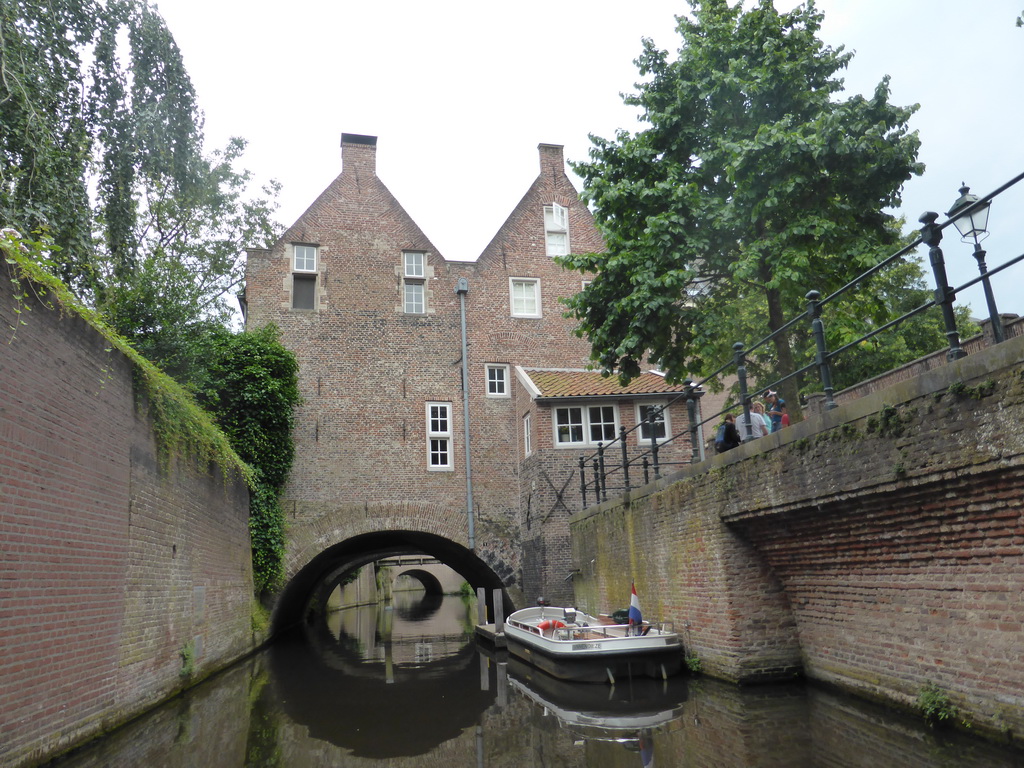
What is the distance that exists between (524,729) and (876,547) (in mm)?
3574

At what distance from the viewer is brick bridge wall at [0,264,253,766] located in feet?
18.7

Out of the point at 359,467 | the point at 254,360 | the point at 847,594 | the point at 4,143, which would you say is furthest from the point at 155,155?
the point at 847,594

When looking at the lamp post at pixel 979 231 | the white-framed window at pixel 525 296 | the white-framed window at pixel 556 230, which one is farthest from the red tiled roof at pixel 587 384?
the lamp post at pixel 979 231

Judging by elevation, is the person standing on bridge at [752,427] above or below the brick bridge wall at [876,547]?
above

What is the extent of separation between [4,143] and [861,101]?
11.3 meters

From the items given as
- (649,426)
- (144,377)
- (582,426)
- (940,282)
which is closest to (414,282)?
(582,426)

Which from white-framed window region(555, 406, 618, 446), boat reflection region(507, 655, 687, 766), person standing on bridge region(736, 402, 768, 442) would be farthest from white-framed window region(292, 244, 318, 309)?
person standing on bridge region(736, 402, 768, 442)

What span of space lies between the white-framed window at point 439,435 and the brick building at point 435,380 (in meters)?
0.04

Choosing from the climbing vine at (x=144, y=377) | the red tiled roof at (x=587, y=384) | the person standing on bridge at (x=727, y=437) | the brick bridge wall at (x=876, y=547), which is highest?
the red tiled roof at (x=587, y=384)

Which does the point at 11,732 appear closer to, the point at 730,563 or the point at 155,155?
the point at 730,563

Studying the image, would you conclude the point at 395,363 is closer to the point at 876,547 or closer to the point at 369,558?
the point at 369,558

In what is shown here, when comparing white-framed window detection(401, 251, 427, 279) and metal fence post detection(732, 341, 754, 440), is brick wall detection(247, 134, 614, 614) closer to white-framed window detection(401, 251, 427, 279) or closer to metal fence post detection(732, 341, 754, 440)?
white-framed window detection(401, 251, 427, 279)

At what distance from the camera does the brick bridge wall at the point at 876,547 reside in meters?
5.06

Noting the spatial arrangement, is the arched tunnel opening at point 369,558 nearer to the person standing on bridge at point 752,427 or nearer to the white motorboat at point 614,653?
the white motorboat at point 614,653
